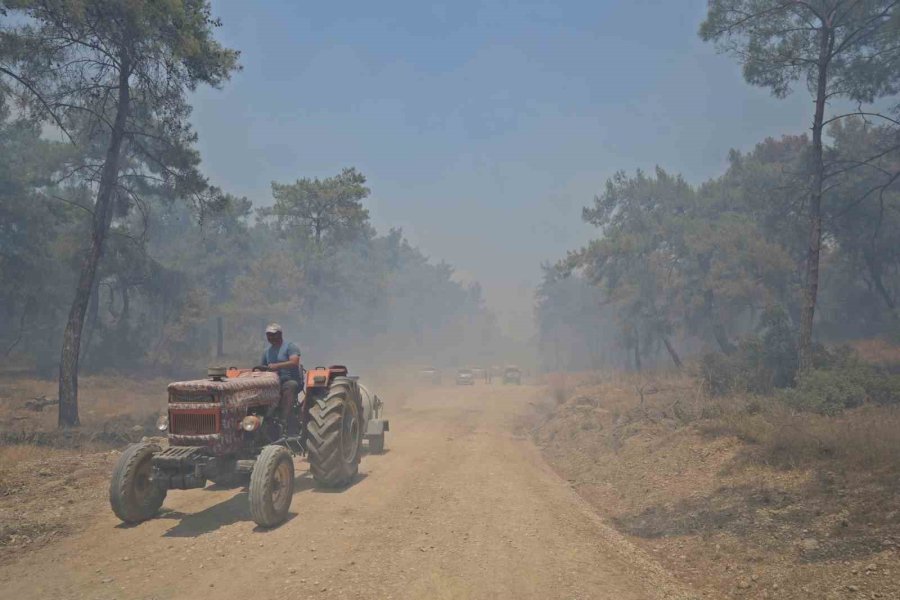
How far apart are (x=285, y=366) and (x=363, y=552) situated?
3856mm

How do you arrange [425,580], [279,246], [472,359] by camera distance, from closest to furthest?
[425,580]
[279,246]
[472,359]

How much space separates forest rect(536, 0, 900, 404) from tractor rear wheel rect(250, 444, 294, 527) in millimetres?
13302

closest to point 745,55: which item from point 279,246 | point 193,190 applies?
point 193,190

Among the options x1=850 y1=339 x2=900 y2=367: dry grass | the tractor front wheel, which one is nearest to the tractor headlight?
the tractor front wheel

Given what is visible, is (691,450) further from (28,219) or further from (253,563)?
(28,219)

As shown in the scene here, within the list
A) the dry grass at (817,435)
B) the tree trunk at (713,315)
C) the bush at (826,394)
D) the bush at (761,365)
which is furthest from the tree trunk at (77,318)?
the tree trunk at (713,315)

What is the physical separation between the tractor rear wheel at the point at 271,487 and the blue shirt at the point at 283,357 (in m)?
2.01

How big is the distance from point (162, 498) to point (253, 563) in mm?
2698

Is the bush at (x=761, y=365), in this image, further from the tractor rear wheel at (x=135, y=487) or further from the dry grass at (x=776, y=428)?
the tractor rear wheel at (x=135, y=487)

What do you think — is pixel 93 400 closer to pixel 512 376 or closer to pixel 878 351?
pixel 878 351

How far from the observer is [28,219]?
30.4 m

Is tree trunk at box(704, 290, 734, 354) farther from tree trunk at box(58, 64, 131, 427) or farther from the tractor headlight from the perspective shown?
the tractor headlight

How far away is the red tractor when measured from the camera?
776cm

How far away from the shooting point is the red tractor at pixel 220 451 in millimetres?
7758
